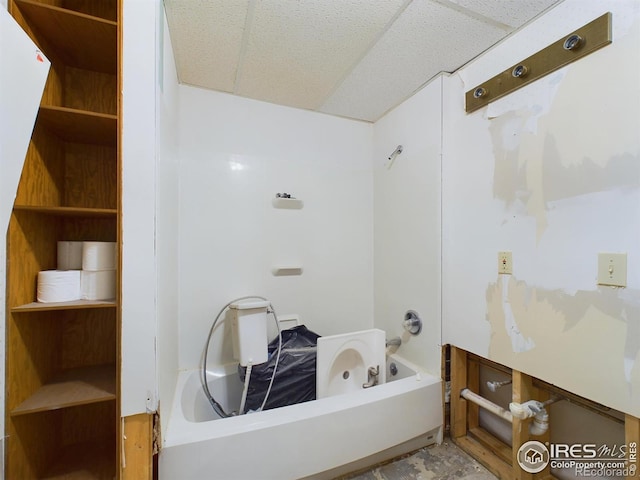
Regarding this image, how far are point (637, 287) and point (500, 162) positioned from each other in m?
0.74

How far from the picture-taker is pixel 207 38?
1381 mm

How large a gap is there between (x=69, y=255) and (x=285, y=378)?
1256 millimetres

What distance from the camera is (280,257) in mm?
2039

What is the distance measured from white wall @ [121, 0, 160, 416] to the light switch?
1685 mm

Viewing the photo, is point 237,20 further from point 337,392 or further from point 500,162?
point 337,392

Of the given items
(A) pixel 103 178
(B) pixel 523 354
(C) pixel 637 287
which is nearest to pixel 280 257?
(A) pixel 103 178

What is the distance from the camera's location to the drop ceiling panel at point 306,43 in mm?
1208

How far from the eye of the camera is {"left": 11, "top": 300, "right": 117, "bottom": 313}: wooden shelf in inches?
37.0

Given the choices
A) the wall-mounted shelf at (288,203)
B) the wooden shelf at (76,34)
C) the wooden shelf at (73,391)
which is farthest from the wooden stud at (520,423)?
the wooden shelf at (76,34)

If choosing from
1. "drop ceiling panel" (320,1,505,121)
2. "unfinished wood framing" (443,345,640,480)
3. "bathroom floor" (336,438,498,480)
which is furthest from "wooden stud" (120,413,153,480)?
"drop ceiling panel" (320,1,505,121)

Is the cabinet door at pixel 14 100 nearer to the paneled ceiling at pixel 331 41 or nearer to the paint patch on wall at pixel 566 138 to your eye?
the paneled ceiling at pixel 331 41

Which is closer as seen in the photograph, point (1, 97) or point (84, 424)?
point (1, 97)
